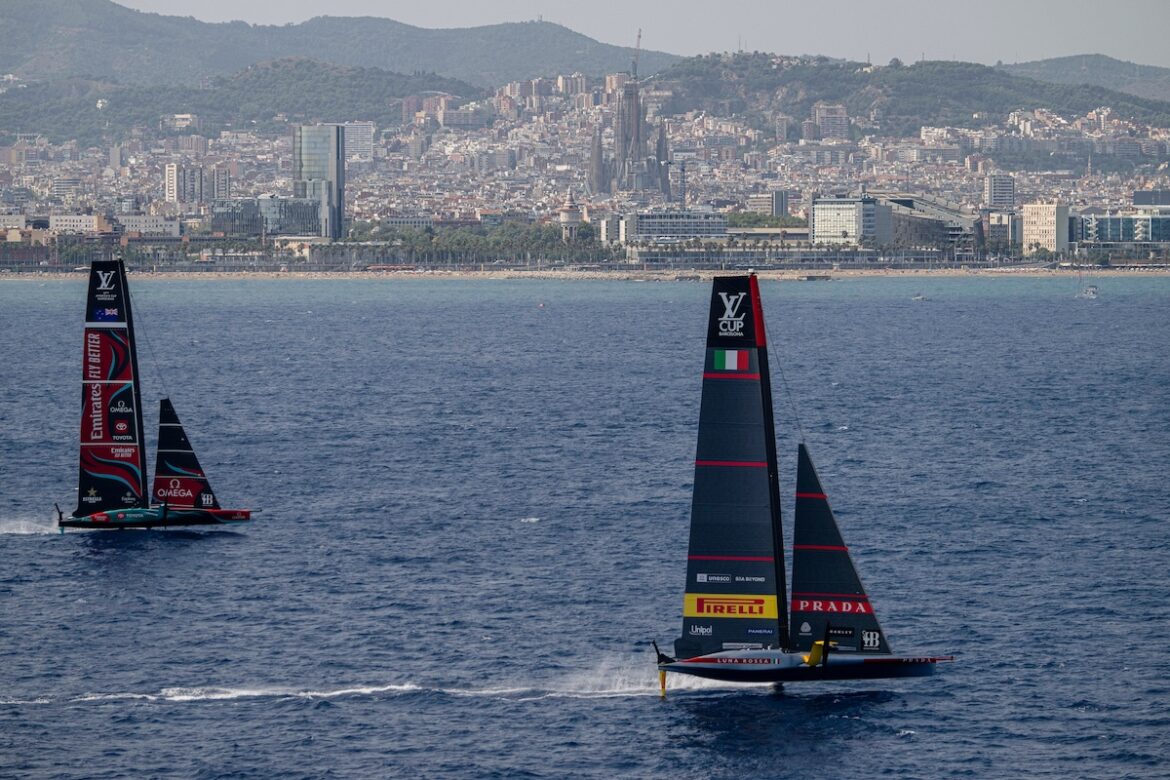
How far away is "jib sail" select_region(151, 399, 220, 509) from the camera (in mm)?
55625

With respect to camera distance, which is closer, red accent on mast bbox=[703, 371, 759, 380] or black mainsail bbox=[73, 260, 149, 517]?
red accent on mast bbox=[703, 371, 759, 380]

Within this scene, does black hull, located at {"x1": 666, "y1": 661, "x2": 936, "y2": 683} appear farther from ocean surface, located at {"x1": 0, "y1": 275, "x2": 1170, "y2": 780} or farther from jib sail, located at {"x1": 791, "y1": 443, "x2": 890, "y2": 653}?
ocean surface, located at {"x1": 0, "y1": 275, "x2": 1170, "y2": 780}

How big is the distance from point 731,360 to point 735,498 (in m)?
2.39

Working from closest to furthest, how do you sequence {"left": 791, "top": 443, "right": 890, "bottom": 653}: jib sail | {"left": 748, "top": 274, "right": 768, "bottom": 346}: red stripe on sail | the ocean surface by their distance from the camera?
{"left": 748, "top": 274, "right": 768, "bottom": 346}: red stripe on sail
the ocean surface
{"left": 791, "top": 443, "right": 890, "bottom": 653}: jib sail

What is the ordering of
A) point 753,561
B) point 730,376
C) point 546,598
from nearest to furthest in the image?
point 730,376, point 753,561, point 546,598

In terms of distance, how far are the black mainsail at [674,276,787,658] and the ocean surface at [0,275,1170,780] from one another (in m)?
1.66

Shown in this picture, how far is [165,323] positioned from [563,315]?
33663mm

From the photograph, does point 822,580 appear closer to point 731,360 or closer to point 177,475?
point 731,360

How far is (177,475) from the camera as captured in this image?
5581 centimetres

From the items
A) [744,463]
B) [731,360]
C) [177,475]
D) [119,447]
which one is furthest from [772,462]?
[119,447]

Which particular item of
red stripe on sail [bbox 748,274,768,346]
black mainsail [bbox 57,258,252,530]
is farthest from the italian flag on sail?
black mainsail [bbox 57,258,252,530]

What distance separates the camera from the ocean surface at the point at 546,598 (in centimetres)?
3612

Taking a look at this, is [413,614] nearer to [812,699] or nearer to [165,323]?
[812,699]

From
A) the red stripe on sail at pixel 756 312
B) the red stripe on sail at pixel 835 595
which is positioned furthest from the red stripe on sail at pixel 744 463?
the red stripe on sail at pixel 835 595
